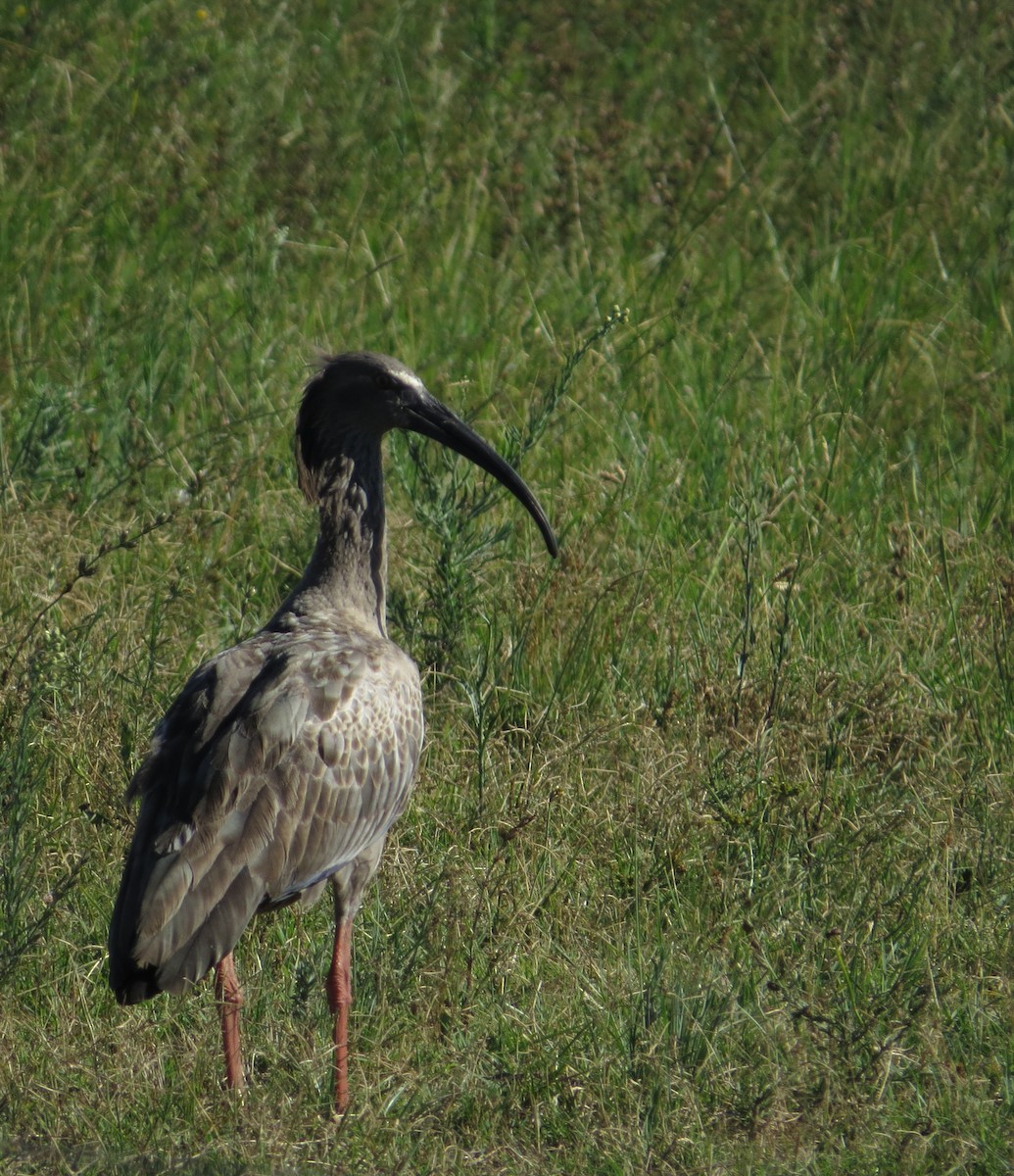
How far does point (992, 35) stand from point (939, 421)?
3573 millimetres

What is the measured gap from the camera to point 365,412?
16.3 ft

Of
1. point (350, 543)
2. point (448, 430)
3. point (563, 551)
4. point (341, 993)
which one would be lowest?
point (341, 993)

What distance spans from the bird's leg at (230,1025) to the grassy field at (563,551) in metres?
0.07

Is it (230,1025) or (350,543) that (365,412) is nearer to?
(350,543)

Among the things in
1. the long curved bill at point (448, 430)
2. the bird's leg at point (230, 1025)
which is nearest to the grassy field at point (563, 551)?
the bird's leg at point (230, 1025)

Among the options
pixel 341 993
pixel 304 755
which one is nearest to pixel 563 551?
pixel 304 755

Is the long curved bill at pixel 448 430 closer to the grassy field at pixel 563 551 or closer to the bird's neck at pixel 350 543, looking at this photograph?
the bird's neck at pixel 350 543

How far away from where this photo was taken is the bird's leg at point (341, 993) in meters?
4.05

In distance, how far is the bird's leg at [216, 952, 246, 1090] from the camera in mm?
3982

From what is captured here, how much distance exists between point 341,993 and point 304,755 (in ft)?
1.94

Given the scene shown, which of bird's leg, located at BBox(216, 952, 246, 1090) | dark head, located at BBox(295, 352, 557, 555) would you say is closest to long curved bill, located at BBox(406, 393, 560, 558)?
dark head, located at BBox(295, 352, 557, 555)

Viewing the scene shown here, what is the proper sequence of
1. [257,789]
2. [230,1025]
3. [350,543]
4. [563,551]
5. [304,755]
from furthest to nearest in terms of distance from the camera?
[563,551], [350,543], [304,755], [257,789], [230,1025]

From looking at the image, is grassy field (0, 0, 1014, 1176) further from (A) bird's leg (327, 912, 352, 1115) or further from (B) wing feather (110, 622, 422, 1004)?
(B) wing feather (110, 622, 422, 1004)

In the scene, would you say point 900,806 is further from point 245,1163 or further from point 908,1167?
point 245,1163
